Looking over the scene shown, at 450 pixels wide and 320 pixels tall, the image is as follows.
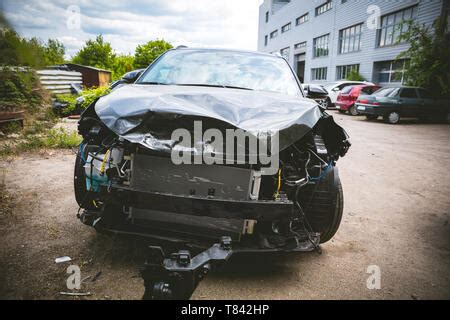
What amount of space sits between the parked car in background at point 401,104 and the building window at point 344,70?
9.96m

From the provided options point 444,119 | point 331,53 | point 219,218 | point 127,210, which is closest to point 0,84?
point 127,210

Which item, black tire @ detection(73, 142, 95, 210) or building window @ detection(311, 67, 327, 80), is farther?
building window @ detection(311, 67, 327, 80)

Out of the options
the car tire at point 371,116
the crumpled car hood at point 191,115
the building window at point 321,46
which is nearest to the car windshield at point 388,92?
the car tire at point 371,116

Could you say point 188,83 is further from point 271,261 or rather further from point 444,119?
point 444,119

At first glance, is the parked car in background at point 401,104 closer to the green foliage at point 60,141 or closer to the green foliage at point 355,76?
the green foliage at point 355,76

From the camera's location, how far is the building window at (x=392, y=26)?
57.1 ft

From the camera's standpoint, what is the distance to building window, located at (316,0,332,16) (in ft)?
85.2

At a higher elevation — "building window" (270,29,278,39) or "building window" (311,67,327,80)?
"building window" (270,29,278,39)

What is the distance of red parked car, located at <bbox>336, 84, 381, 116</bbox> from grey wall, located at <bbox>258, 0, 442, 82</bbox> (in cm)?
563

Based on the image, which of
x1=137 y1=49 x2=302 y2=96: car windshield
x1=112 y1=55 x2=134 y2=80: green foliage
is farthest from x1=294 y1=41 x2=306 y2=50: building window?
x1=137 y1=49 x2=302 y2=96: car windshield

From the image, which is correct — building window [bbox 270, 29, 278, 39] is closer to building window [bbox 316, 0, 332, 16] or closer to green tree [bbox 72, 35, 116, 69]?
building window [bbox 316, 0, 332, 16]

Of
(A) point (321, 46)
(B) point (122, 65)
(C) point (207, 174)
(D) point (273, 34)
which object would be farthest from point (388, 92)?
(D) point (273, 34)

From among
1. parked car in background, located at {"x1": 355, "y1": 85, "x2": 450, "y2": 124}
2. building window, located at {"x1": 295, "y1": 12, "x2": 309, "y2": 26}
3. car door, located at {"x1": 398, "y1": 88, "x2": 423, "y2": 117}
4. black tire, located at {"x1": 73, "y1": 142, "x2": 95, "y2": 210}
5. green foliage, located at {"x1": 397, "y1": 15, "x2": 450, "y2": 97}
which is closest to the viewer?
black tire, located at {"x1": 73, "y1": 142, "x2": 95, "y2": 210}

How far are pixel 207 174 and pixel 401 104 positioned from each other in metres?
12.5
